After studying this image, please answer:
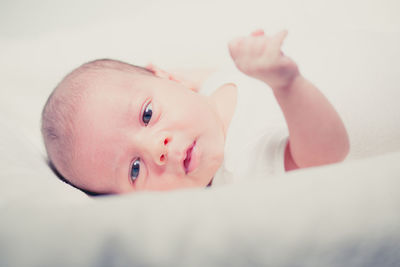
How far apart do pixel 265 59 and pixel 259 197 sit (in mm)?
359

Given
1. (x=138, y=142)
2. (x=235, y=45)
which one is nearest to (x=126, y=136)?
(x=138, y=142)

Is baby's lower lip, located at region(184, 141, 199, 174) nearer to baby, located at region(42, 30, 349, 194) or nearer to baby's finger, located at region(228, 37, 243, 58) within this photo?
baby, located at region(42, 30, 349, 194)

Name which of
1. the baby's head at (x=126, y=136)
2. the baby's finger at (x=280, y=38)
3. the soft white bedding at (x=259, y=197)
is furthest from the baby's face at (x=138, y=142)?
the baby's finger at (x=280, y=38)

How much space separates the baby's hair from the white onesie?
29cm

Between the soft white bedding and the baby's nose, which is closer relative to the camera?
the soft white bedding

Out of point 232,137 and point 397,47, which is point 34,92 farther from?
point 397,47

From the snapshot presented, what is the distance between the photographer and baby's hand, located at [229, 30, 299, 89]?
2.00 feet

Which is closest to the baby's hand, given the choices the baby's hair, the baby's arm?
the baby's arm

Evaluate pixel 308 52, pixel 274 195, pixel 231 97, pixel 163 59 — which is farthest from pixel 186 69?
pixel 274 195

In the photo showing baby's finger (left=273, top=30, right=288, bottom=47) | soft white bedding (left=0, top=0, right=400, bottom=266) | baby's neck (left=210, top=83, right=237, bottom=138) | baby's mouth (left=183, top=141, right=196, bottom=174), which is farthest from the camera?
baby's neck (left=210, top=83, right=237, bottom=138)

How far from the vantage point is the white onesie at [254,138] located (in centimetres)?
78

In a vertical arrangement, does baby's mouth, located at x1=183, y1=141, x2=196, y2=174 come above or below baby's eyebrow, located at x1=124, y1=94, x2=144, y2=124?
below

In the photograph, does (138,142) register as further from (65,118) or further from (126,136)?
(65,118)

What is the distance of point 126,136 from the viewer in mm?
696
